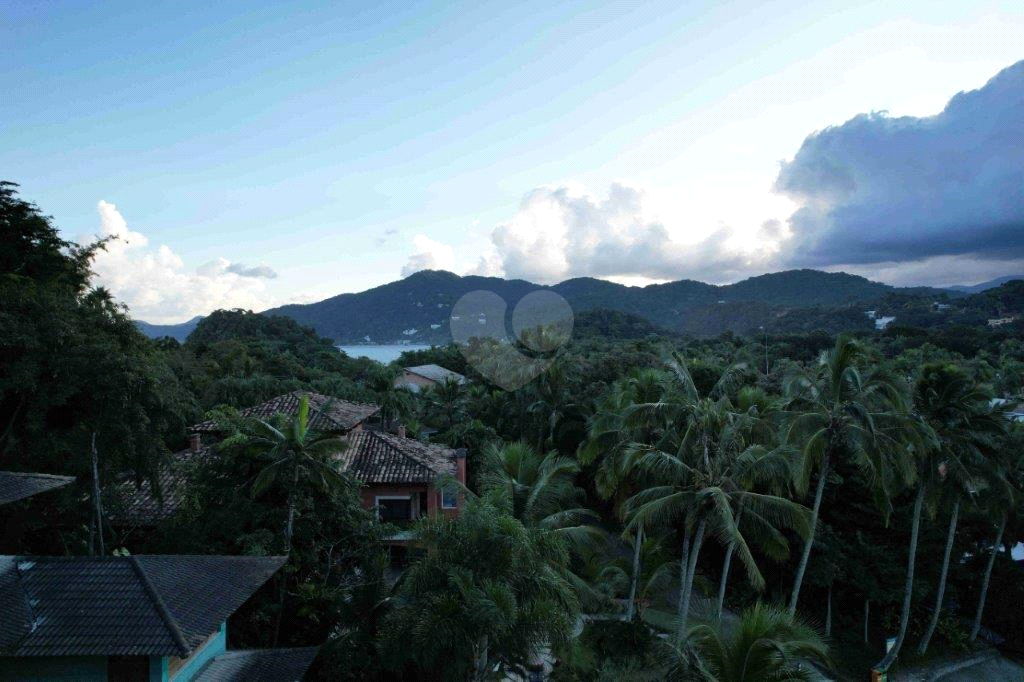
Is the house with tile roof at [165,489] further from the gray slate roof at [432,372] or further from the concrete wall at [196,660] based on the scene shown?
the gray slate roof at [432,372]

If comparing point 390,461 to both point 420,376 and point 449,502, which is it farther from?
point 420,376

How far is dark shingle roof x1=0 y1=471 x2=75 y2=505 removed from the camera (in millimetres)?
10492

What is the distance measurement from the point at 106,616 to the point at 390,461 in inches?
517

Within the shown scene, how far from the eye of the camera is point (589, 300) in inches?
5271

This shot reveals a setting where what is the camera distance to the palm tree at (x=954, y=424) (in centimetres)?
1880

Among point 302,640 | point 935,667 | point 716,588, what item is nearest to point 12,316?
point 302,640

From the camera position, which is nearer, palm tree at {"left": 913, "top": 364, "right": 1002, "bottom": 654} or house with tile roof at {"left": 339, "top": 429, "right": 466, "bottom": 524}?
palm tree at {"left": 913, "top": 364, "right": 1002, "bottom": 654}

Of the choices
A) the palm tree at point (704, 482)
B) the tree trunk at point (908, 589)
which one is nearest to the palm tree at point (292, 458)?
the palm tree at point (704, 482)

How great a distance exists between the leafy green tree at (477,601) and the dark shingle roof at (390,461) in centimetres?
856

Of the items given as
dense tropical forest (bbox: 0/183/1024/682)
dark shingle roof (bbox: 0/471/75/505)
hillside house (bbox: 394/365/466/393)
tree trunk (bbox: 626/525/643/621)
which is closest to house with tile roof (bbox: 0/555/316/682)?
dark shingle roof (bbox: 0/471/75/505)

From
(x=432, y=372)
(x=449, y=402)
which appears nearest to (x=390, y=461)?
(x=449, y=402)

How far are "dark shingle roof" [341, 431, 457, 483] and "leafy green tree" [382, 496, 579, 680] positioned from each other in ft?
28.1

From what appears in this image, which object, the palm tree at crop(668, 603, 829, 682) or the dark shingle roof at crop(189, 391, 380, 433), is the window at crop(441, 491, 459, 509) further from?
the palm tree at crop(668, 603, 829, 682)

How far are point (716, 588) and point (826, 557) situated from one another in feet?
13.7
